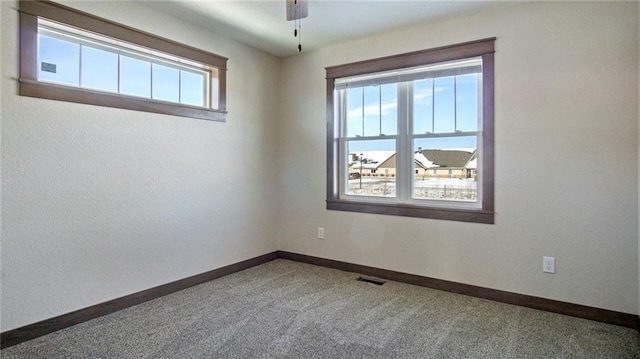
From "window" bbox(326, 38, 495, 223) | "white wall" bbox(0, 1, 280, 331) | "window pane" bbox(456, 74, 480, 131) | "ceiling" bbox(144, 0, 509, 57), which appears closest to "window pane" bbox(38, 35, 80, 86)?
"white wall" bbox(0, 1, 280, 331)

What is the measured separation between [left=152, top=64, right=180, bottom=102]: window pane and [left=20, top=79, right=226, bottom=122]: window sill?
8 centimetres

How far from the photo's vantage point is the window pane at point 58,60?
97.2 inches

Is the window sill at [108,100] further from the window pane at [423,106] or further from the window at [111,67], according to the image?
the window pane at [423,106]

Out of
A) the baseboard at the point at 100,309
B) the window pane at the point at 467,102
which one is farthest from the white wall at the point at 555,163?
the baseboard at the point at 100,309

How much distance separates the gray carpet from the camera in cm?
224

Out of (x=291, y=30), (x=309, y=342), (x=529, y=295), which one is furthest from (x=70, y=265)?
(x=529, y=295)

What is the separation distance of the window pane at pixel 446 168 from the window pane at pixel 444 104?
119 mm

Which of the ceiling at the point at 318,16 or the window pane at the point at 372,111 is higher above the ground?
the ceiling at the point at 318,16

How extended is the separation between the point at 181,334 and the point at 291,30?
2.89m

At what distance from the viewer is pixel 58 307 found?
252cm

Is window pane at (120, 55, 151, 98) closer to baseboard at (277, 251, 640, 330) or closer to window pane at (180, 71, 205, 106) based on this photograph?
window pane at (180, 71, 205, 106)

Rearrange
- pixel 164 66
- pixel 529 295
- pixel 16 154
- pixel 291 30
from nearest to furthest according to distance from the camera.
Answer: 1. pixel 16 154
2. pixel 529 295
3. pixel 164 66
4. pixel 291 30

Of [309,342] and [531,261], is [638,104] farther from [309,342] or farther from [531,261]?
[309,342]

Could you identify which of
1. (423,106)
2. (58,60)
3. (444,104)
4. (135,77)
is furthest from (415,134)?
(58,60)
